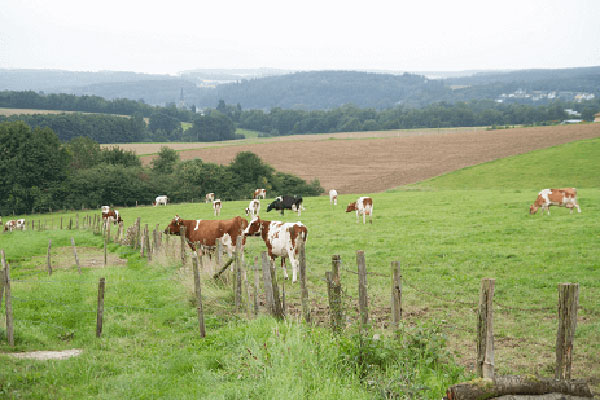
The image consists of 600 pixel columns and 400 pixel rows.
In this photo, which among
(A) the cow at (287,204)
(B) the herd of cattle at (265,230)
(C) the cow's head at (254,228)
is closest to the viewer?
(B) the herd of cattle at (265,230)

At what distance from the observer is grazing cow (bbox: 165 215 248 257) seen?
62.6 ft

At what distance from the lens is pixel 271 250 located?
54.9ft

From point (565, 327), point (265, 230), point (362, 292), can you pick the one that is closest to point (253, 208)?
point (265, 230)

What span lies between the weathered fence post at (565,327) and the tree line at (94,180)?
58198 mm

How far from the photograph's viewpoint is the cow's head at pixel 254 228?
689 inches

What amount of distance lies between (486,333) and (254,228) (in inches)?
457

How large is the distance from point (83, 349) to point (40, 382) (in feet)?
6.24

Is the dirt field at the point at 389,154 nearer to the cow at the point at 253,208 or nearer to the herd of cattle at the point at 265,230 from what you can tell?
the cow at the point at 253,208

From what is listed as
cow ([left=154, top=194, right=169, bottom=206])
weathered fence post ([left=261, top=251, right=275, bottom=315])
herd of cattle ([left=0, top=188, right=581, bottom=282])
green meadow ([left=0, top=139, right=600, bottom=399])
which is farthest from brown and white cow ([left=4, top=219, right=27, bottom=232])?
weathered fence post ([left=261, top=251, right=275, bottom=315])

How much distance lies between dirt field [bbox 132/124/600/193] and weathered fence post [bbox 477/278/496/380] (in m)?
49.9

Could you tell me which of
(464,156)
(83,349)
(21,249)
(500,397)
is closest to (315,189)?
(464,156)

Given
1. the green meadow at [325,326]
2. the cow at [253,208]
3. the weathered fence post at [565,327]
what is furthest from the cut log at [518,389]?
the cow at [253,208]

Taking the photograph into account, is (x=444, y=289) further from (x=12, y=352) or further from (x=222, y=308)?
(x=12, y=352)

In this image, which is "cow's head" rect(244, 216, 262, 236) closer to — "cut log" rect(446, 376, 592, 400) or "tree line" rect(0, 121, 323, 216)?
"cut log" rect(446, 376, 592, 400)
